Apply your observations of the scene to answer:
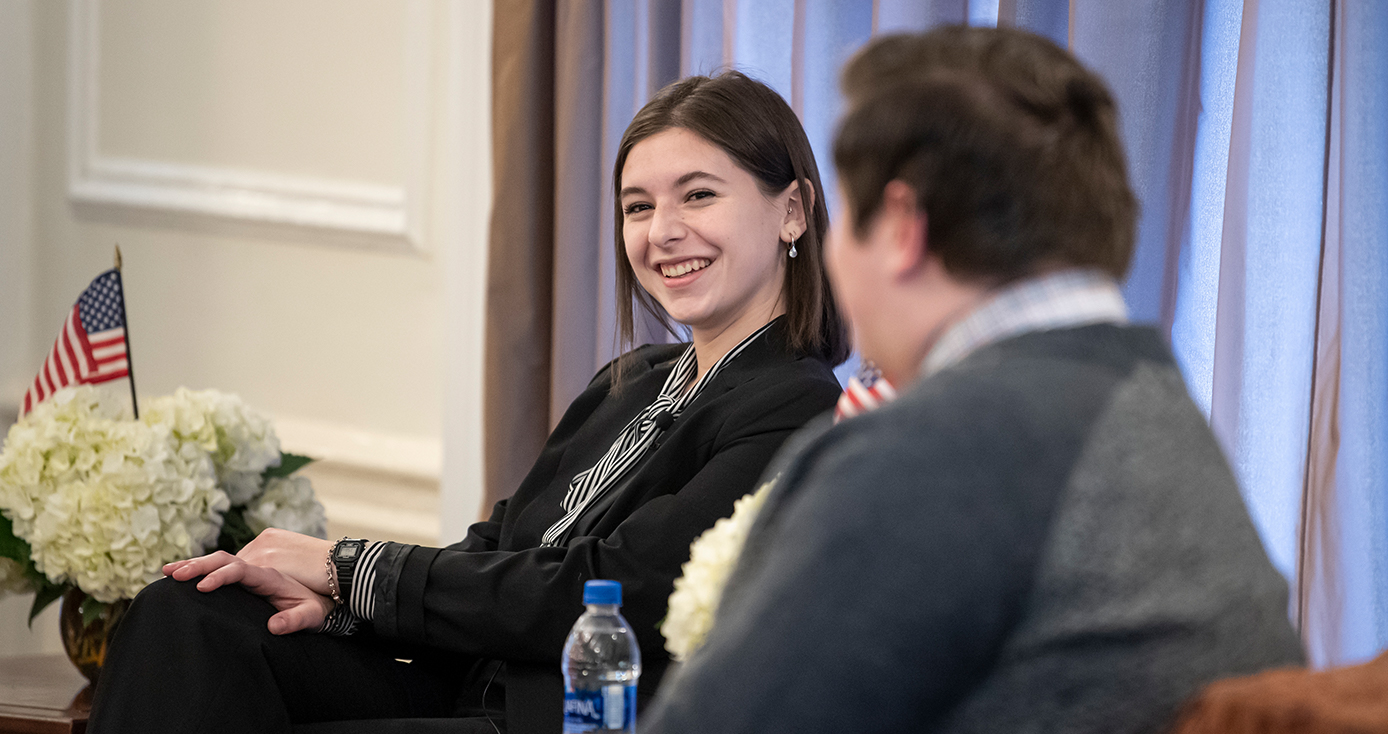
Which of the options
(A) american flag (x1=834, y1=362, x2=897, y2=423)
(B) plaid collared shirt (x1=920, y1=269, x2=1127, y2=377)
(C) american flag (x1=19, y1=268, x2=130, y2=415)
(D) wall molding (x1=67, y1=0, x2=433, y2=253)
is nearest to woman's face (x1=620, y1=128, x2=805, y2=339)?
(A) american flag (x1=834, y1=362, x2=897, y2=423)

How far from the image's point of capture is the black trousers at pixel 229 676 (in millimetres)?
1515

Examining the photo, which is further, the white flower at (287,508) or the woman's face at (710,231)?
the white flower at (287,508)

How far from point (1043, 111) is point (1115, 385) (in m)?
0.20

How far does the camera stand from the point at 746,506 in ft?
3.83

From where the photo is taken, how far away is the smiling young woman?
1534 mm

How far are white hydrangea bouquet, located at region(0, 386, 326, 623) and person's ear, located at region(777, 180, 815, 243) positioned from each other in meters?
0.91

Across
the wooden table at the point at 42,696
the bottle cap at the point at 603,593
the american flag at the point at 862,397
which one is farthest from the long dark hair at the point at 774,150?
the wooden table at the point at 42,696

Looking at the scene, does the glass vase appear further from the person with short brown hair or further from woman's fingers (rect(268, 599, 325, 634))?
the person with short brown hair

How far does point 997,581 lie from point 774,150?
1095mm

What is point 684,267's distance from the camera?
1806 mm

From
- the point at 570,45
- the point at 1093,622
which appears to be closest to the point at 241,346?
the point at 570,45

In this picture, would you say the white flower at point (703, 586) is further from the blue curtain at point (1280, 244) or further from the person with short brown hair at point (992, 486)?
the blue curtain at point (1280, 244)

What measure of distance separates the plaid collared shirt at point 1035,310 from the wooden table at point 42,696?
4.77 feet

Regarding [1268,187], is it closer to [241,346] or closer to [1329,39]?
[1329,39]
